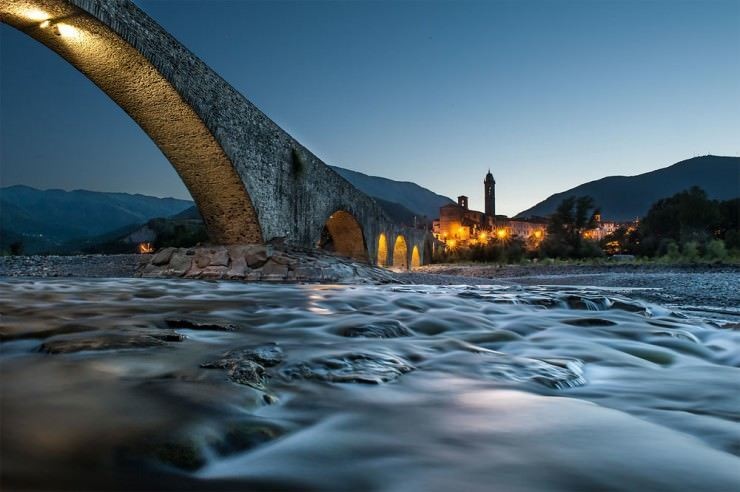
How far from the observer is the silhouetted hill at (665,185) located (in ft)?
555

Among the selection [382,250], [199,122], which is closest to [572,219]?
[382,250]

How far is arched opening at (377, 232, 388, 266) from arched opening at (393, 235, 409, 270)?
251 centimetres

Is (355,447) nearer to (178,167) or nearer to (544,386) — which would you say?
(544,386)

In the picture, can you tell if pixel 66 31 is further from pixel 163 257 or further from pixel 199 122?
pixel 163 257

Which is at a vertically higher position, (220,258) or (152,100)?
(152,100)

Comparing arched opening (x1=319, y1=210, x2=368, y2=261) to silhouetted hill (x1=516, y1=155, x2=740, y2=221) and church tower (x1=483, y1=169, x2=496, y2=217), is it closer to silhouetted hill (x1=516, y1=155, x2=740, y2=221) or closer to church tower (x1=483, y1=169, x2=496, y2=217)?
church tower (x1=483, y1=169, x2=496, y2=217)

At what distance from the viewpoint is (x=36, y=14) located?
7.54 meters

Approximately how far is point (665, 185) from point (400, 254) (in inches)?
7618

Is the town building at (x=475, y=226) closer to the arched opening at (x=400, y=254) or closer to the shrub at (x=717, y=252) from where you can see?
the arched opening at (x=400, y=254)

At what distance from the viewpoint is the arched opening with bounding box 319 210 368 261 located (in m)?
20.2

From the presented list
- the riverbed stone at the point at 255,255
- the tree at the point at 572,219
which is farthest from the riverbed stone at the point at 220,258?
the tree at the point at 572,219

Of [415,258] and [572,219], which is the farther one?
[415,258]

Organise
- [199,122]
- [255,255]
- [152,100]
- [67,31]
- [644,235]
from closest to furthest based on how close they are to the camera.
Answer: [67,31]
[152,100]
[199,122]
[255,255]
[644,235]

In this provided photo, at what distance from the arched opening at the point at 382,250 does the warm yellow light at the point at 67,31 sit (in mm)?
18047
